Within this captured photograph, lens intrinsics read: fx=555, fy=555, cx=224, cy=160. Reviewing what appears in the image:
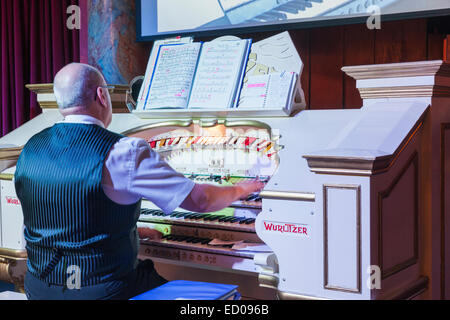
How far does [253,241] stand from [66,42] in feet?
9.84

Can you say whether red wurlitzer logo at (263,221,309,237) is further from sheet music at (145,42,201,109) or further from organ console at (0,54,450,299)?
sheet music at (145,42,201,109)

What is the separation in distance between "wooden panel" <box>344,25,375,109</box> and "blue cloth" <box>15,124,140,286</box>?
6.75ft

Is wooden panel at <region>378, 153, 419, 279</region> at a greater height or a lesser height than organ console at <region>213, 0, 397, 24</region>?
lesser

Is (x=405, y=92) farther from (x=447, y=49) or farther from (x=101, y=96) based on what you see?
(x=101, y=96)

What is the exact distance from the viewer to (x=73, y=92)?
2127 millimetres

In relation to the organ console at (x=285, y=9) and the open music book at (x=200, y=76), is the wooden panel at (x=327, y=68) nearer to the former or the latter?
the organ console at (x=285, y=9)

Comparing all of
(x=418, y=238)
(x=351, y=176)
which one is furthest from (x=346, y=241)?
(x=418, y=238)

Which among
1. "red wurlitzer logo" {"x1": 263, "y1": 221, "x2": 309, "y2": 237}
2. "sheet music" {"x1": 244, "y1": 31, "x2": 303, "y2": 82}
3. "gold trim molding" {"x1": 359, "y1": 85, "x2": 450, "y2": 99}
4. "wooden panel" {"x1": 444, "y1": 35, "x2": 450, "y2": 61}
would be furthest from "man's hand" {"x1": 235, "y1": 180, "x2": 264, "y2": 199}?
"wooden panel" {"x1": 444, "y1": 35, "x2": 450, "y2": 61}

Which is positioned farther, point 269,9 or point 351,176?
point 269,9

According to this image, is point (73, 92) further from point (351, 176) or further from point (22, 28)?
point (22, 28)

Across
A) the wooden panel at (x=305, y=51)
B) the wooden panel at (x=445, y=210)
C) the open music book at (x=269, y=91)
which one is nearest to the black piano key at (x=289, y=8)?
the wooden panel at (x=305, y=51)

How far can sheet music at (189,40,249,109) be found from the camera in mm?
3043

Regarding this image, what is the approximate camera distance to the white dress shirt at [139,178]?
203cm

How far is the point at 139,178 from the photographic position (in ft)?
6.69
